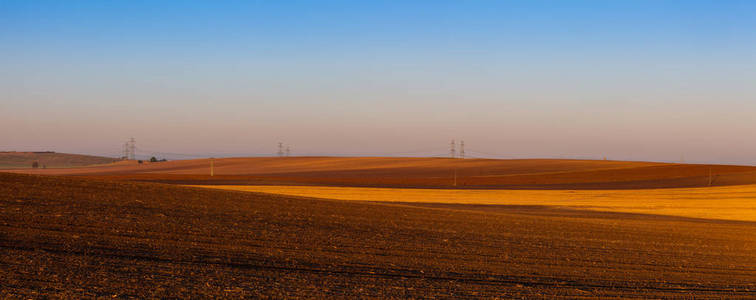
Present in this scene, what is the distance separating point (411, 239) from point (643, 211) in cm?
1810

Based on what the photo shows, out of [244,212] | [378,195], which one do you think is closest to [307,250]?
[244,212]

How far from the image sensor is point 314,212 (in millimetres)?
17219

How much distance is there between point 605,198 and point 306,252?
27909 mm

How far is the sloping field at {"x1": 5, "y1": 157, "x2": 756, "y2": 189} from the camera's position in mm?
49031

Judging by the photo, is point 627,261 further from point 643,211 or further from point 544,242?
point 643,211

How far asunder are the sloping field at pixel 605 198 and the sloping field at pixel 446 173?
6846mm

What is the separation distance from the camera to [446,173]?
211 feet

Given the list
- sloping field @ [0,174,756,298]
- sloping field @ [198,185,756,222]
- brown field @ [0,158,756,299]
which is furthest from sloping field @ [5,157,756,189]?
sloping field @ [0,174,756,298]

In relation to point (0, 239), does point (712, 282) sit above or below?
below

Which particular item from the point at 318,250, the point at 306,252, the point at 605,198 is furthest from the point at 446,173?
the point at 306,252

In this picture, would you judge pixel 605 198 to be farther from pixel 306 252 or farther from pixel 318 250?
pixel 306 252

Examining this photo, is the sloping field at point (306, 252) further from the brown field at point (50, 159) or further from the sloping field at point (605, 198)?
the brown field at point (50, 159)

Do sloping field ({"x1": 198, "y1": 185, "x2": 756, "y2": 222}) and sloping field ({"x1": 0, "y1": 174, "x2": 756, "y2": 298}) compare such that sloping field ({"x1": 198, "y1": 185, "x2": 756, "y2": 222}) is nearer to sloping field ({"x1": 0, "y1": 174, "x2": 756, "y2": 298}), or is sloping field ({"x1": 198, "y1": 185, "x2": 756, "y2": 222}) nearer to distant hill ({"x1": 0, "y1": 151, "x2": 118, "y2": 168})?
sloping field ({"x1": 0, "y1": 174, "x2": 756, "y2": 298})

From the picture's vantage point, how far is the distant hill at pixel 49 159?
298 feet
